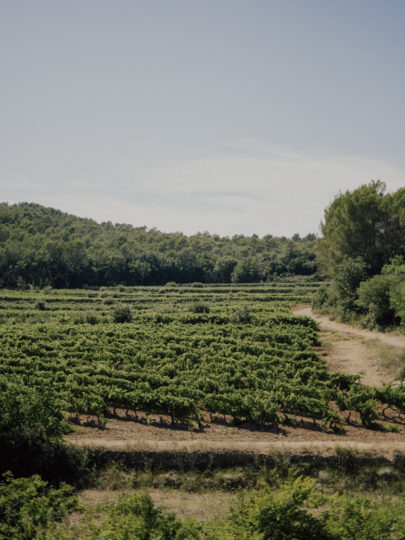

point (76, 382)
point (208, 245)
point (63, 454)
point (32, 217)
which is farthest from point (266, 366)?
point (32, 217)

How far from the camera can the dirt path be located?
22.1m

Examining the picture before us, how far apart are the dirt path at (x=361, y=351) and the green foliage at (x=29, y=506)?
16.9 meters

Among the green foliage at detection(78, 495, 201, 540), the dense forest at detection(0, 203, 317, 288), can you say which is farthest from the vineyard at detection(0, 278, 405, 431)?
the dense forest at detection(0, 203, 317, 288)

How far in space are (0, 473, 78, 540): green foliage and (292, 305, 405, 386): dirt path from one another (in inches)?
665

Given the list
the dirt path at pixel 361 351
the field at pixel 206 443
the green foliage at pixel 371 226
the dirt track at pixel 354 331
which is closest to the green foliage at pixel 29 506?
the field at pixel 206 443

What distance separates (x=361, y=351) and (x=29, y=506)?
24.2 metres

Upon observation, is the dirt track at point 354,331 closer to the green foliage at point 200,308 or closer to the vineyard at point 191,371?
the vineyard at point 191,371

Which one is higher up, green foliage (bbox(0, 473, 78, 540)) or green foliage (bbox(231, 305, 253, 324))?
green foliage (bbox(231, 305, 253, 324))

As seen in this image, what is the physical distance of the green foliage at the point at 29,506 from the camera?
9057 millimetres

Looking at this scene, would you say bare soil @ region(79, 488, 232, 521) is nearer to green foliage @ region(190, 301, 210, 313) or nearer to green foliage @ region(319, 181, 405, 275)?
green foliage @ region(190, 301, 210, 313)

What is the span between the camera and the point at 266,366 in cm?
2255

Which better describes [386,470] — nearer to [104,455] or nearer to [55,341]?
[104,455]

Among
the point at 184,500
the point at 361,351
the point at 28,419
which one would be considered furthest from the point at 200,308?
the point at 184,500

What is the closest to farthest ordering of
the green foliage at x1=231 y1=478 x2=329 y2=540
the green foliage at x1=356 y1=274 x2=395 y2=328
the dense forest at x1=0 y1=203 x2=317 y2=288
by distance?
1. the green foliage at x1=231 y1=478 x2=329 y2=540
2. the green foliage at x1=356 y1=274 x2=395 y2=328
3. the dense forest at x1=0 y1=203 x2=317 y2=288
